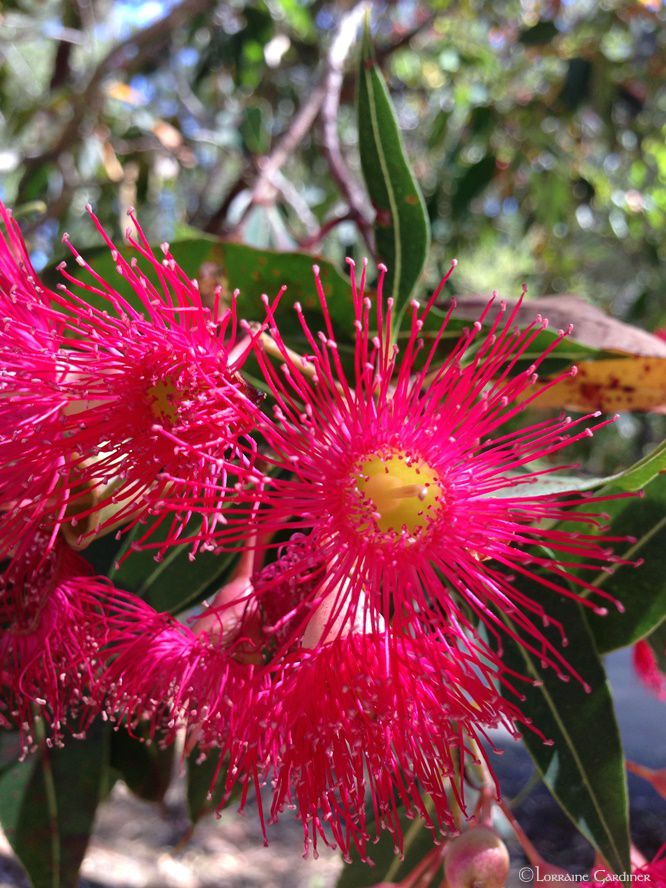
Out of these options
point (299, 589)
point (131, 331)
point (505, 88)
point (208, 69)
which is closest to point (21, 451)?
point (131, 331)

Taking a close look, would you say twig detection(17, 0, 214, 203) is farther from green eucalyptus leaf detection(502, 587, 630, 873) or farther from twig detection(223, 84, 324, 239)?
green eucalyptus leaf detection(502, 587, 630, 873)

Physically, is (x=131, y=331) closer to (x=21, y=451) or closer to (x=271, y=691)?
(x=21, y=451)

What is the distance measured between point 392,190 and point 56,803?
0.79m

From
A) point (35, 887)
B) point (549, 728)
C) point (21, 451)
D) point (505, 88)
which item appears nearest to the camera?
point (21, 451)

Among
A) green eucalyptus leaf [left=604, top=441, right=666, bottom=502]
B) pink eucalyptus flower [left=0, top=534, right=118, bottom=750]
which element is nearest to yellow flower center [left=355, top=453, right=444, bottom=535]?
green eucalyptus leaf [left=604, top=441, right=666, bottom=502]

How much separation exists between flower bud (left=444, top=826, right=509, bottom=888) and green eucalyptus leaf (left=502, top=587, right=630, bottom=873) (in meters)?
0.07

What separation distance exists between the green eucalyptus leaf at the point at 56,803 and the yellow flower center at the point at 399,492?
20.5 inches

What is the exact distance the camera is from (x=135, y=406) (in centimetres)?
60

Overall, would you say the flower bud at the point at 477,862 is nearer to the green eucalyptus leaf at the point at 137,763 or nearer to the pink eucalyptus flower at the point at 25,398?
the pink eucalyptus flower at the point at 25,398

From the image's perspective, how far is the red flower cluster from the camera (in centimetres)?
58

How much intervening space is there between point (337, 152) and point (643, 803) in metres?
2.03

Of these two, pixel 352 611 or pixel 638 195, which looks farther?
pixel 638 195

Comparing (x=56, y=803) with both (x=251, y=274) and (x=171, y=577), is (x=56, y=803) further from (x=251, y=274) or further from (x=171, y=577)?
(x=251, y=274)

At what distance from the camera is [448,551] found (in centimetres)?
62
